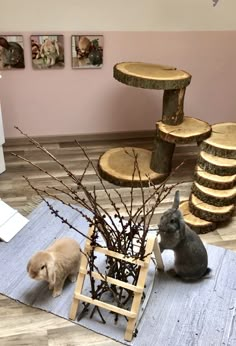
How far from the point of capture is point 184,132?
2.47 metres

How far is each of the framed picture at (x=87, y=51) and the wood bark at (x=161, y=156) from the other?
809 mm

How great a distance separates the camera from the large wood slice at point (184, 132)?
7.97ft

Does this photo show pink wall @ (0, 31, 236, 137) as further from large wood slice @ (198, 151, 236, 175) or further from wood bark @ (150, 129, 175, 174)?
large wood slice @ (198, 151, 236, 175)

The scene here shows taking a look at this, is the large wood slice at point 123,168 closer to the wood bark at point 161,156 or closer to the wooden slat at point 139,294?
the wood bark at point 161,156

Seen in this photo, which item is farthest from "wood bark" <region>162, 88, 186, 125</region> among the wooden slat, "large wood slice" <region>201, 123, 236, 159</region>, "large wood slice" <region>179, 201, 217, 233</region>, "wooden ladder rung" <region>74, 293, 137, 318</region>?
"wooden ladder rung" <region>74, 293, 137, 318</region>

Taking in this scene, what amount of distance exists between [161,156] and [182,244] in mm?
993

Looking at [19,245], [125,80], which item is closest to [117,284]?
[19,245]

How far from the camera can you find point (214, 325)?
1642 mm

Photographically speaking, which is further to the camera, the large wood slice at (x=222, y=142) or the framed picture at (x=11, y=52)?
the framed picture at (x=11, y=52)

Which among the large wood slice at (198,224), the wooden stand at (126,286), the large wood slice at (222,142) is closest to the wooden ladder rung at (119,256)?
the wooden stand at (126,286)

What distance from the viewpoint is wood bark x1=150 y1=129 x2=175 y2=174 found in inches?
102

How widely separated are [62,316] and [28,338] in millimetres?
Answer: 158

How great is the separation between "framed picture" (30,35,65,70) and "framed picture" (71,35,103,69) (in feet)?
0.30

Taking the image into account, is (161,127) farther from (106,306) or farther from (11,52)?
(106,306)
